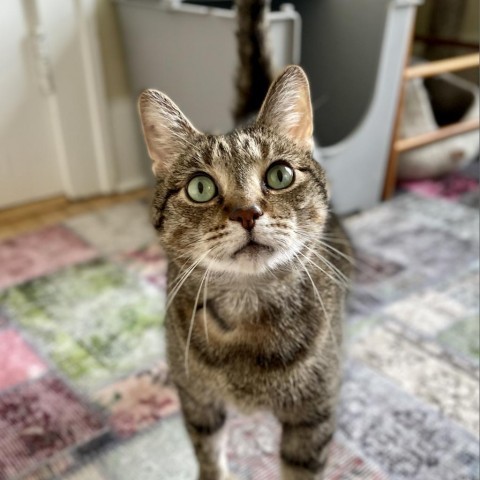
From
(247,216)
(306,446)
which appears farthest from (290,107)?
(306,446)

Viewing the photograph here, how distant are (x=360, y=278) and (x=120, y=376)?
0.73 m

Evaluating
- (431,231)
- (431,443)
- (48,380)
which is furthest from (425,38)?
(48,380)

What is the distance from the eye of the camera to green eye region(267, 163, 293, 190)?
728 mm

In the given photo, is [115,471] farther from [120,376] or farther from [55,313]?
[55,313]

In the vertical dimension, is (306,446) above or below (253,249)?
below

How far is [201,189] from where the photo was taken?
2.38 ft

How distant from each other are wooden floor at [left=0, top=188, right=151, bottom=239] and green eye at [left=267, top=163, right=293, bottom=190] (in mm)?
1393

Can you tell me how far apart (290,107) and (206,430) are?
541 mm

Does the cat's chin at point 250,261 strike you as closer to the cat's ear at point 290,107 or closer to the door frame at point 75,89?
the cat's ear at point 290,107

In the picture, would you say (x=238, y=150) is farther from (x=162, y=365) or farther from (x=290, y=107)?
(x=162, y=365)

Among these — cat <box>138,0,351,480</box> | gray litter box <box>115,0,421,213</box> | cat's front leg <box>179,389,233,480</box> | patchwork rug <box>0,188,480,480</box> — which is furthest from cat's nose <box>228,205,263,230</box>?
gray litter box <box>115,0,421,213</box>

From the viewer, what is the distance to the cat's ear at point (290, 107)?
76 centimetres

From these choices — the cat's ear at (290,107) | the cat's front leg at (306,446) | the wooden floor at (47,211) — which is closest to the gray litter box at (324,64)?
the wooden floor at (47,211)

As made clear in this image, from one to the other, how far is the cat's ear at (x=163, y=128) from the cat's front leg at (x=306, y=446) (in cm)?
44
